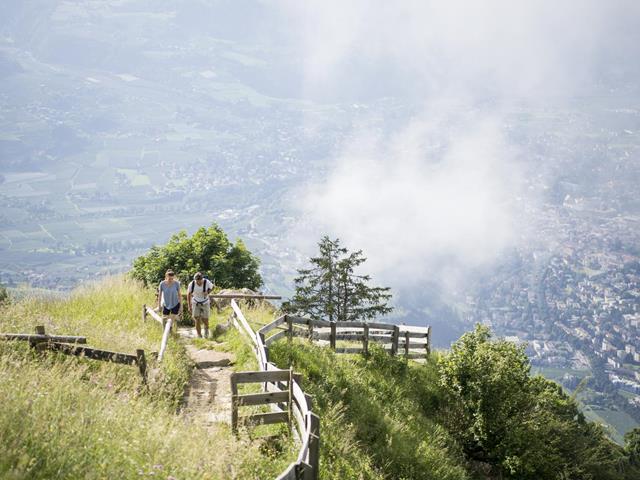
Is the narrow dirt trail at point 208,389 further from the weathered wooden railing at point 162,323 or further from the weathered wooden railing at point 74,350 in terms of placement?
the weathered wooden railing at point 74,350

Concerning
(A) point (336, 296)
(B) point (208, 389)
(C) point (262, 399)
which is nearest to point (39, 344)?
(B) point (208, 389)

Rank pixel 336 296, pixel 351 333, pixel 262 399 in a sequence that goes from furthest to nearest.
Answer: pixel 336 296
pixel 351 333
pixel 262 399

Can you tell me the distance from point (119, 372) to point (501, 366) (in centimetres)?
1303

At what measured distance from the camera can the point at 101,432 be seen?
7.27 m

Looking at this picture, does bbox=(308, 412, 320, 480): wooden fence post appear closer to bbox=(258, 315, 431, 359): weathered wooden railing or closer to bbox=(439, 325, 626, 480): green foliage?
bbox=(258, 315, 431, 359): weathered wooden railing

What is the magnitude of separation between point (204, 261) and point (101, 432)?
85.9ft

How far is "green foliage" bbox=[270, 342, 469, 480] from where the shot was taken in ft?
35.7

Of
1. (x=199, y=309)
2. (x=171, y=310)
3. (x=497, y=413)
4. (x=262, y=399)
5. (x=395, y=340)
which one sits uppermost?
(x=171, y=310)

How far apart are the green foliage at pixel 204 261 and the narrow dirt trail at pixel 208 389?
599 inches

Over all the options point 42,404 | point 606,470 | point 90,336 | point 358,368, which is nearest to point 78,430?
point 42,404

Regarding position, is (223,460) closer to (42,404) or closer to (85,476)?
(85,476)

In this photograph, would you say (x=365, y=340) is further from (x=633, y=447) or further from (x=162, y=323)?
(x=633, y=447)

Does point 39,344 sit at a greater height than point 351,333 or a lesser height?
greater

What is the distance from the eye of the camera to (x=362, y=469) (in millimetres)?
10617
